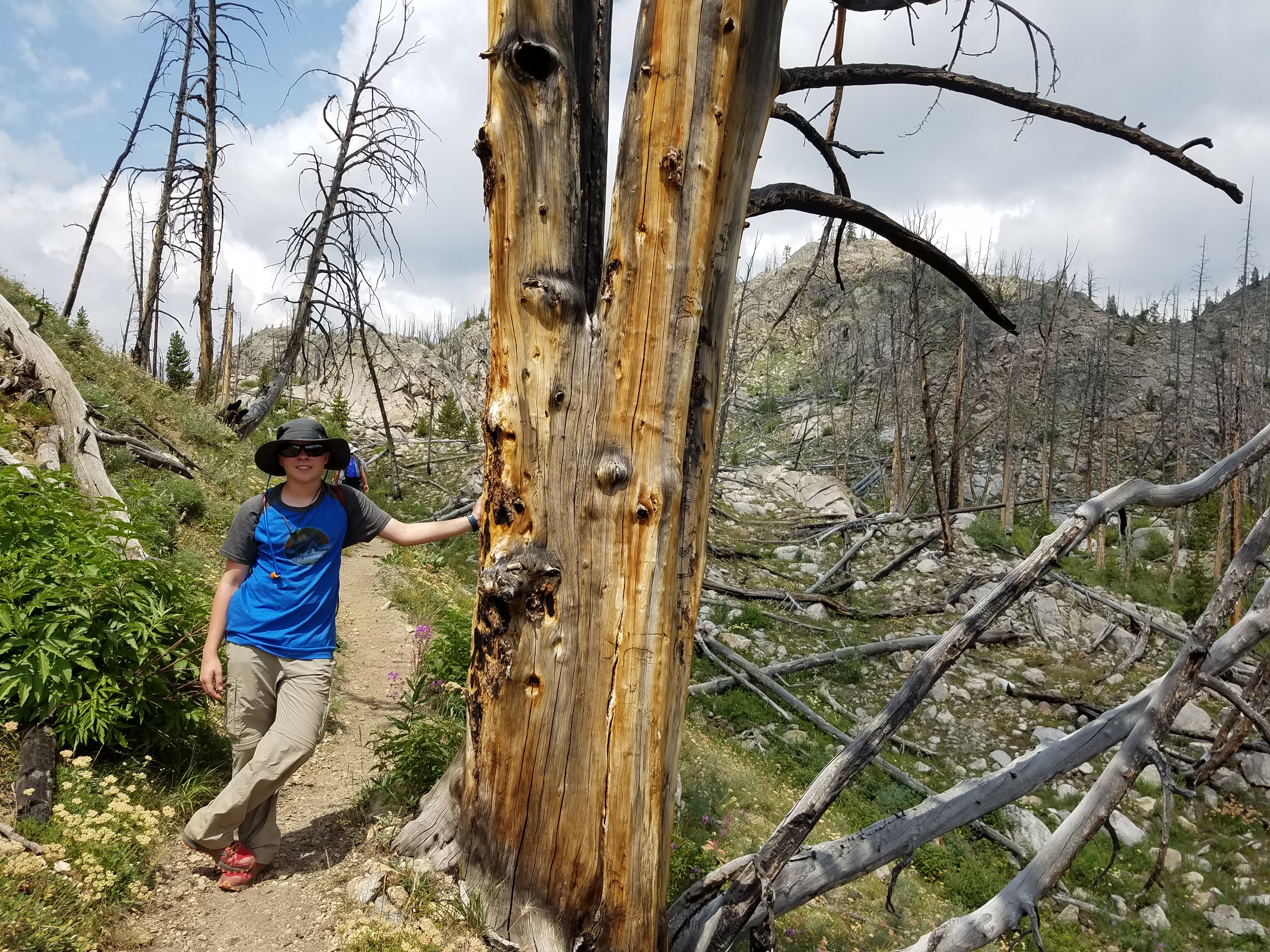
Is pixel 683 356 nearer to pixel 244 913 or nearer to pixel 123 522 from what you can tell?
pixel 244 913

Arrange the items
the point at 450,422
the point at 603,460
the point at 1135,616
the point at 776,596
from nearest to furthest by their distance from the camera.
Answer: the point at 603,460 < the point at 1135,616 < the point at 776,596 < the point at 450,422

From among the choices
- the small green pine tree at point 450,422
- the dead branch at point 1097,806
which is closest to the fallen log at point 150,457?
the dead branch at point 1097,806

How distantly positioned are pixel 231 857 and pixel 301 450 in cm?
169

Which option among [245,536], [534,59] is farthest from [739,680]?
→ [534,59]

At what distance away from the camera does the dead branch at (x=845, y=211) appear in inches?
110

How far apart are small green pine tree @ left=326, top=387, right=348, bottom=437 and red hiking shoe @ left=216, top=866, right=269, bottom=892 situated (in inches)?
678

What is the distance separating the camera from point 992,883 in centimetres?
667

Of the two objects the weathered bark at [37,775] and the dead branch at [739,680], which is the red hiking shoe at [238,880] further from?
the dead branch at [739,680]

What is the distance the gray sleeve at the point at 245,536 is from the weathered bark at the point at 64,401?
4215 mm

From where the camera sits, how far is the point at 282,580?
120 inches

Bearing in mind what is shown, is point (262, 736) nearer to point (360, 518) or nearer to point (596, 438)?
point (360, 518)

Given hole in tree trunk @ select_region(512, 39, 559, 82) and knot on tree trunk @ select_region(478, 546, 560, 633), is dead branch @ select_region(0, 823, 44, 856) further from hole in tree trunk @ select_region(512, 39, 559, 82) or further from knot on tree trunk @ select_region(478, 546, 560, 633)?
hole in tree trunk @ select_region(512, 39, 559, 82)

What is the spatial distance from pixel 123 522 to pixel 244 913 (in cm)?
190

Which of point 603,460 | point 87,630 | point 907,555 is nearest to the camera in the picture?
point 603,460
